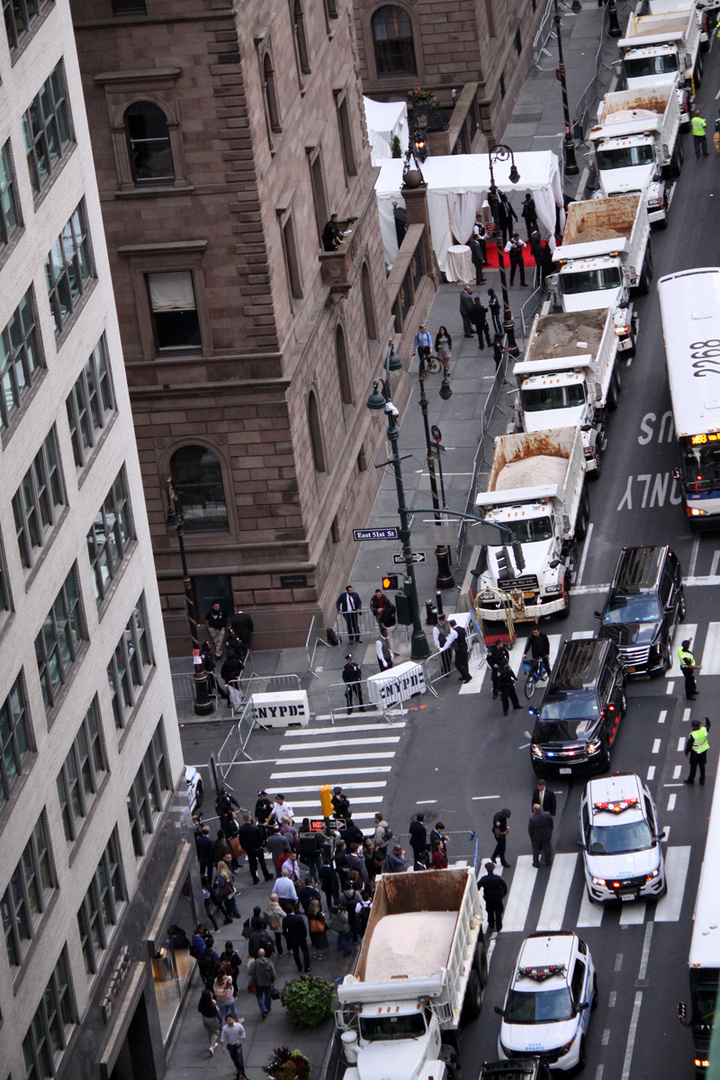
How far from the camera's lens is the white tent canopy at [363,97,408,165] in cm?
7819

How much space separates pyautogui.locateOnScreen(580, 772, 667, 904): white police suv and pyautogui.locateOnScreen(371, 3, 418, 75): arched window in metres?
47.5

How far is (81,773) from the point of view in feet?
122

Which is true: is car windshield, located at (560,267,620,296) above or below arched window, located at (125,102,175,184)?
below

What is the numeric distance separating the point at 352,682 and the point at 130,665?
12.7 meters

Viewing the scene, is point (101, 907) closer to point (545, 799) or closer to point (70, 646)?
point (70, 646)

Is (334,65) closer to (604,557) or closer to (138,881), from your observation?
(604,557)

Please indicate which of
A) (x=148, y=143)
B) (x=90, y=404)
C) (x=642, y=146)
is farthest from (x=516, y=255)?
(x=90, y=404)

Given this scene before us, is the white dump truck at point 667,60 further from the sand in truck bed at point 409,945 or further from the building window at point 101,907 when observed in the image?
the building window at point 101,907

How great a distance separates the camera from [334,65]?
61.4 metres

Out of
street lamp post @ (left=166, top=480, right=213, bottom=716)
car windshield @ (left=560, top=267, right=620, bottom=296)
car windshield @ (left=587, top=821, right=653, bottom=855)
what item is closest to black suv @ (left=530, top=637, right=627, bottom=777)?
car windshield @ (left=587, top=821, right=653, bottom=855)

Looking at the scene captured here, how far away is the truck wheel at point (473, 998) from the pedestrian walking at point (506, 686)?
11.5 meters

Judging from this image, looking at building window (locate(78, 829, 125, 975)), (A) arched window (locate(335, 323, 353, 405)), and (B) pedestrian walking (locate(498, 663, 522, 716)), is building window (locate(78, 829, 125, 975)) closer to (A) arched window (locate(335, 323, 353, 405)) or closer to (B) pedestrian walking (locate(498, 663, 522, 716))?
(B) pedestrian walking (locate(498, 663, 522, 716))

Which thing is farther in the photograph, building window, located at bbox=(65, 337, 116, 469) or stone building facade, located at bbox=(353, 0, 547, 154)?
stone building facade, located at bbox=(353, 0, 547, 154)

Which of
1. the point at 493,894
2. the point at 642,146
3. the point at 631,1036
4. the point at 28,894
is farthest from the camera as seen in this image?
the point at 642,146
